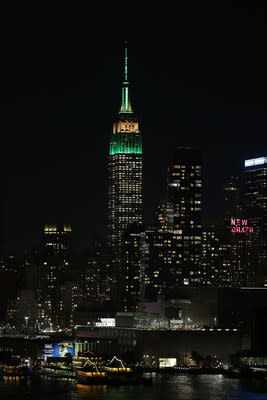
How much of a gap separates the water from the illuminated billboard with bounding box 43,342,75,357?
1531cm

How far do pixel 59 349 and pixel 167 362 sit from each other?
34.2ft

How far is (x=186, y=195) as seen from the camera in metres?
140

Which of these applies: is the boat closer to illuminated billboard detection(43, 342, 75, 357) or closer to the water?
the water

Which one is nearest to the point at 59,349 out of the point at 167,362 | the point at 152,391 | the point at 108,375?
the point at 167,362

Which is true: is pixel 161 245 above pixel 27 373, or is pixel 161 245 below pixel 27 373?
above

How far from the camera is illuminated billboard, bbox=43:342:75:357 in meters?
94.0

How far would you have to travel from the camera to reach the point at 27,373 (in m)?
82.7

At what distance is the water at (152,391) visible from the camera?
68125mm

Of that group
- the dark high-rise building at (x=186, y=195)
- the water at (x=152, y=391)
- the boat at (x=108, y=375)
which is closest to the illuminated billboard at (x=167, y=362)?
the boat at (x=108, y=375)

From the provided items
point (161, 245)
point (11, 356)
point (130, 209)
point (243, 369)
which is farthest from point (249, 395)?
point (130, 209)

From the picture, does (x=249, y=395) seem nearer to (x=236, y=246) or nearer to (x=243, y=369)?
(x=243, y=369)

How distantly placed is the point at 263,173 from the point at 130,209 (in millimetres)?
20278

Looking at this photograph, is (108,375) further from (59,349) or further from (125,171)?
(125,171)

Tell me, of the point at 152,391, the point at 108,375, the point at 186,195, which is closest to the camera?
the point at 152,391
